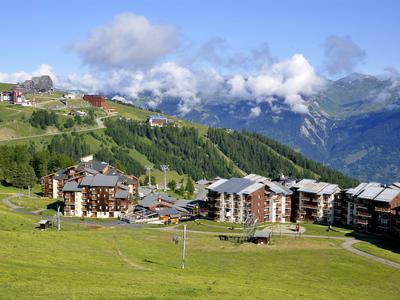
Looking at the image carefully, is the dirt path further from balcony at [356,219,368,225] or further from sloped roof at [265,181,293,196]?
sloped roof at [265,181,293,196]

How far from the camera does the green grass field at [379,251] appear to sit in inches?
4892

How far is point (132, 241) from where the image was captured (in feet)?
385

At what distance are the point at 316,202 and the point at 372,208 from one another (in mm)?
24465

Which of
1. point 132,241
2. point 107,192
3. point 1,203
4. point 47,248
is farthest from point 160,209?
point 47,248

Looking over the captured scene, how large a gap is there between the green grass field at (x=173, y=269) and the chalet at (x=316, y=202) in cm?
4361

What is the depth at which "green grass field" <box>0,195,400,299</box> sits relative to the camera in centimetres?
5959

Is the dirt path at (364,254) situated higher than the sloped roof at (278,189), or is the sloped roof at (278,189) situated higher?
the sloped roof at (278,189)

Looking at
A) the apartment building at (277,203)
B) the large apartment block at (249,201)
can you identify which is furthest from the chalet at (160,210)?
the apartment building at (277,203)

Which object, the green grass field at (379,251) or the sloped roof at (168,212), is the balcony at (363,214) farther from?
the sloped roof at (168,212)

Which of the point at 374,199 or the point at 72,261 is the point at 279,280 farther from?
the point at 374,199

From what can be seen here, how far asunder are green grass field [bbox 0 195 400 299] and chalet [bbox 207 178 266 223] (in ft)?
117

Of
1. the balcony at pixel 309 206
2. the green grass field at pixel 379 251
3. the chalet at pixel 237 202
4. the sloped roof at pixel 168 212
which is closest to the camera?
the green grass field at pixel 379 251

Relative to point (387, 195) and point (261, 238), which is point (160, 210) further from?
point (387, 195)

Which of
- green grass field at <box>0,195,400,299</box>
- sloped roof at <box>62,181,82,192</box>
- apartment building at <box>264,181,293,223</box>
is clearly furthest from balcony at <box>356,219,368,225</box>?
sloped roof at <box>62,181,82,192</box>
